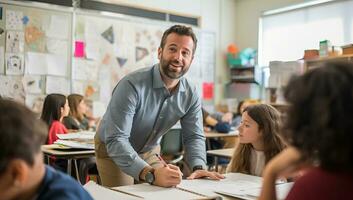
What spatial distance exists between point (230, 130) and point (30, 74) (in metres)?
2.61

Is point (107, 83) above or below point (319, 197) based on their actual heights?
above

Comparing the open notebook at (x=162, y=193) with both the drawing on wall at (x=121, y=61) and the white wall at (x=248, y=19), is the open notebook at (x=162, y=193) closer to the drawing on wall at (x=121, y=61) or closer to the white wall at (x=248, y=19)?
the drawing on wall at (x=121, y=61)

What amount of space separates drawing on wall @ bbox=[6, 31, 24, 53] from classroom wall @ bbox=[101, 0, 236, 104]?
2.53m

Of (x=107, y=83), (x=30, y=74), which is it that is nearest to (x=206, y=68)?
(x=107, y=83)

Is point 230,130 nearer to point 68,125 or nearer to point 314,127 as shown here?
point 68,125

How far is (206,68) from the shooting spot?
7.09 metres

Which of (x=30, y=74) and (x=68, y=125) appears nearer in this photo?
(x=68, y=125)

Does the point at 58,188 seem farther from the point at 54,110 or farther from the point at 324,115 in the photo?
the point at 54,110

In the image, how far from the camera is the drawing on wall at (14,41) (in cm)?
512

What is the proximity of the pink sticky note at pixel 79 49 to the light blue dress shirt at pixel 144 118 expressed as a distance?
143 inches

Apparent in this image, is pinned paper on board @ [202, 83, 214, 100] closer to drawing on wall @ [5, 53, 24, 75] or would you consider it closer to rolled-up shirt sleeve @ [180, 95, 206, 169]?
drawing on wall @ [5, 53, 24, 75]

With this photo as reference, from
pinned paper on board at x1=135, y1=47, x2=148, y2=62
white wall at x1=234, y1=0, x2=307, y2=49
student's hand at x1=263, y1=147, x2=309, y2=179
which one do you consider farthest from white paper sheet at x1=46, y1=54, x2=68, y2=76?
student's hand at x1=263, y1=147, x2=309, y2=179

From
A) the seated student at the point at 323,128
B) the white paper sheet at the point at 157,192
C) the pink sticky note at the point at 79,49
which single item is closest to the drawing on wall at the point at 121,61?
the pink sticky note at the point at 79,49

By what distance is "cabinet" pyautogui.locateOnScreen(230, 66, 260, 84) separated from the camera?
6897mm
